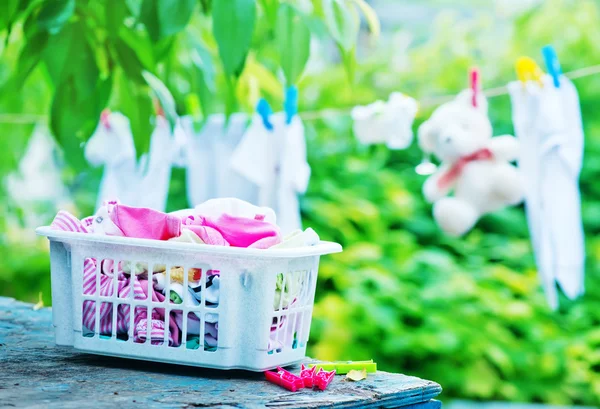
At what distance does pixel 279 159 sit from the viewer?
1.99 meters

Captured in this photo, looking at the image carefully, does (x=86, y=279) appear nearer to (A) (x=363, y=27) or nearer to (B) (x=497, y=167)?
(B) (x=497, y=167)

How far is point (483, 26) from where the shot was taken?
291cm

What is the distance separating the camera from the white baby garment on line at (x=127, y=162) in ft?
6.93

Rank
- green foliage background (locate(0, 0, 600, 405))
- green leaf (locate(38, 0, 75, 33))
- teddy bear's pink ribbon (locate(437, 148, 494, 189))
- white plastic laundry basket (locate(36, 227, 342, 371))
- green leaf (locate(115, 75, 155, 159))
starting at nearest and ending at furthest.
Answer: white plastic laundry basket (locate(36, 227, 342, 371)) → green leaf (locate(38, 0, 75, 33)) → green leaf (locate(115, 75, 155, 159)) → teddy bear's pink ribbon (locate(437, 148, 494, 189)) → green foliage background (locate(0, 0, 600, 405))

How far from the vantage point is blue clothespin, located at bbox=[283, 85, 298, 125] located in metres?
1.80

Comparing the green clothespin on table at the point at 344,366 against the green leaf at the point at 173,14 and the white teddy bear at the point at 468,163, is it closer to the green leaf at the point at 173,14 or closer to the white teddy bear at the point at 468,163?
the green leaf at the point at 173,14

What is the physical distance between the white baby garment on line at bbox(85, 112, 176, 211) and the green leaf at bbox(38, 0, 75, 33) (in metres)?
0.79

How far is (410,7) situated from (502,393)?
179cm

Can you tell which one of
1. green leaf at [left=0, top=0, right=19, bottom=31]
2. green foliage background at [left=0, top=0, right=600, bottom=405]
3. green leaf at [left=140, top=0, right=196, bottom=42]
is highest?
green leaf at [left=0, top=0, right=19, bottom=31]

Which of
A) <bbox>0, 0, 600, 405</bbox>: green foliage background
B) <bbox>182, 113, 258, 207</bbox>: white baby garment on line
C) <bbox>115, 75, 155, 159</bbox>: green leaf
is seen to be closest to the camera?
<bbox>115, 75, 155, 159</bbox>: green leaf

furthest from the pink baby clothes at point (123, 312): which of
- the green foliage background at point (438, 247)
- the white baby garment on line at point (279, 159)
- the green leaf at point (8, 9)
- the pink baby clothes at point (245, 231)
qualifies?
the green foliage background at point (438, 247)

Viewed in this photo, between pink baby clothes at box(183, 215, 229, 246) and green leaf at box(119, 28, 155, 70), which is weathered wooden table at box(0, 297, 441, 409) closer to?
pink baby clothes at box(183, 215, 229, 246)

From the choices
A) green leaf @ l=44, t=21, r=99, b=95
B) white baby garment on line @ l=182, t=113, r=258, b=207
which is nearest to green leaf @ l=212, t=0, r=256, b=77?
green leaf @ l=44, t=21, r=99, b=95

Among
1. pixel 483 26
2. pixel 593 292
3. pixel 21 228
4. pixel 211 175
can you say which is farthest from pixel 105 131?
pixel 593 292
